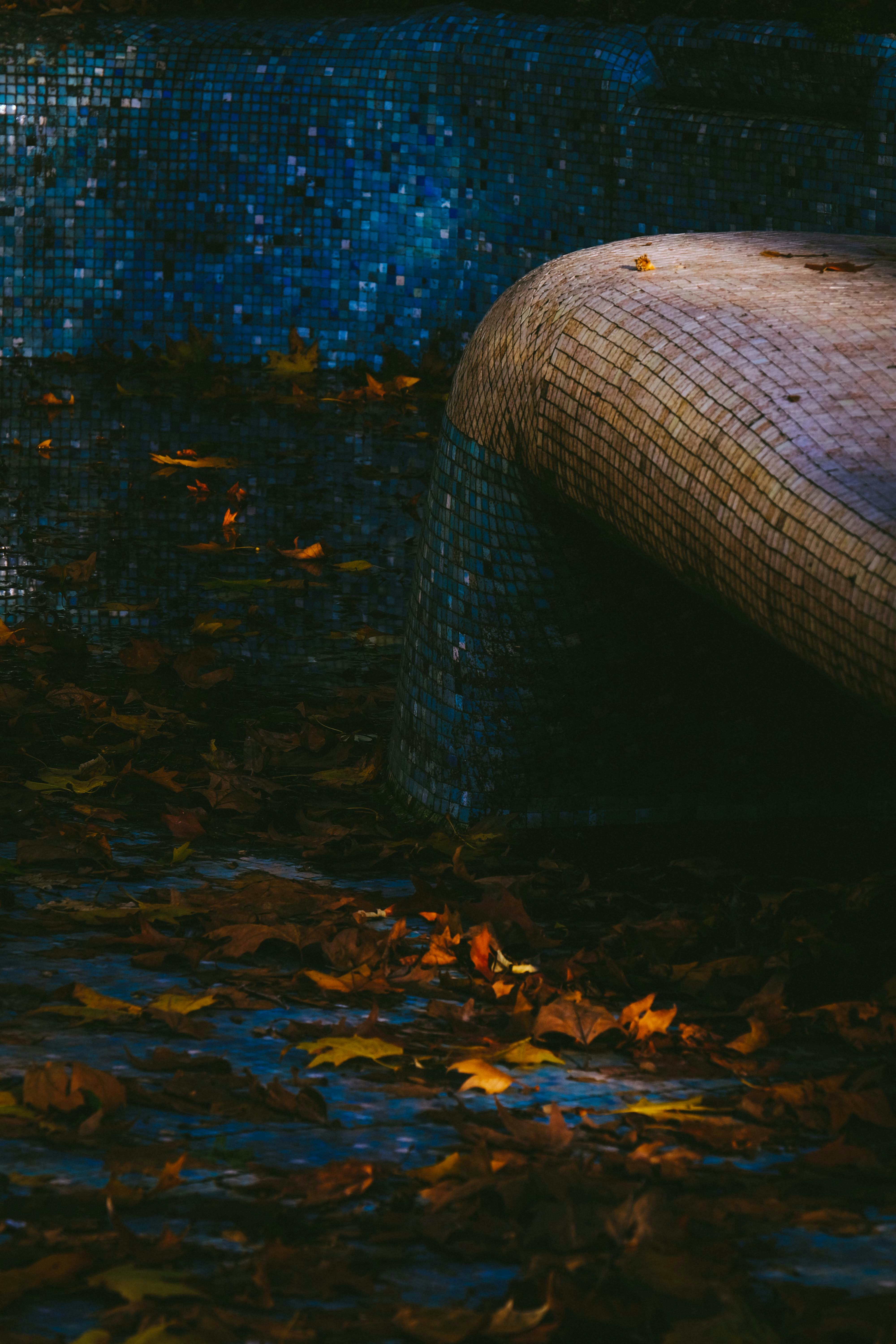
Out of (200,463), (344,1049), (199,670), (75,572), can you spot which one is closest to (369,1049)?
(344,1049)

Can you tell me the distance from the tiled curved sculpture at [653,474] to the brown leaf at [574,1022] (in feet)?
1.86

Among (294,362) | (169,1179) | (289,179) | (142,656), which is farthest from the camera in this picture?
(289,179)

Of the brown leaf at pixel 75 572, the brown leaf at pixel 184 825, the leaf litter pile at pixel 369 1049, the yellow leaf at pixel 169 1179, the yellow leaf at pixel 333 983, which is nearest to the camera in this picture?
the leaf litter pile at pixel 369 1049

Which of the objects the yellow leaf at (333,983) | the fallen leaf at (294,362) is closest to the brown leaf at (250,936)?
the yellow leaf at (333,983)

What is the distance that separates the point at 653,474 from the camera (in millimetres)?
2453

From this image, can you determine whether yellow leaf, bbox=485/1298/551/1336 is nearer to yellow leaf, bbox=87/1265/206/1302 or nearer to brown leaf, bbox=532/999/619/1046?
yellow leaf, bbox=87/1265/206/1302

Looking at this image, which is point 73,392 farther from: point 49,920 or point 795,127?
point 49,920

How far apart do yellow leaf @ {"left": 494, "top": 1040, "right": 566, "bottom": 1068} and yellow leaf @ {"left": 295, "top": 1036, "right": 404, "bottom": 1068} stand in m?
0.14

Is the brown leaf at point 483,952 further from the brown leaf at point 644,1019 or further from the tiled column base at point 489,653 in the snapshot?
the tiled column base at point 489,653

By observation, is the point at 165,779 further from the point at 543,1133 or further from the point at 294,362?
the point at 294,362

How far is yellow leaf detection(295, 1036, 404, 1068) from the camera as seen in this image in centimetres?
225

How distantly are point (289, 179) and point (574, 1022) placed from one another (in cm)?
588

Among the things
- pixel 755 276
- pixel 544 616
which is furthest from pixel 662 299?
pixel 544 616

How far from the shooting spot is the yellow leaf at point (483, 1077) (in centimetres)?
219
